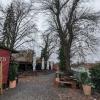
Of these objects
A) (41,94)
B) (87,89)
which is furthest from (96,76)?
(41,94)

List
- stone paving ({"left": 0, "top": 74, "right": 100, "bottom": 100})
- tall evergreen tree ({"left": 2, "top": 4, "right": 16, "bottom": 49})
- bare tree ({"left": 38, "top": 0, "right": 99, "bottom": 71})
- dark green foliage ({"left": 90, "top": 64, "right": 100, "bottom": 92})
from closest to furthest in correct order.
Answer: stone paving ({"left": 0, "top": 74, "right": 100, "bottom": 100})
dark green foliage ({"left": 90, "top": 64, "right": 100, "bottom": 92})
bare tree ({"left": 38, "top": 0, "right": 99, "bottom": 71})
tall evergreen tree ({"left": 2, "top": 4, "right": 16, "bottom": 49})

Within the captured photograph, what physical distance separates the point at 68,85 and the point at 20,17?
2682 centimetres

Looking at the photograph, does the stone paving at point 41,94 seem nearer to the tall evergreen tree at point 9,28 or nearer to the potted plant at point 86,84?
the potted plant at point 86,84

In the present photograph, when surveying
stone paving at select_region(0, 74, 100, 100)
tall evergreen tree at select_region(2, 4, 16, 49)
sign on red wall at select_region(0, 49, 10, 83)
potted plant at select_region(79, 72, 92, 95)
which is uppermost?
tall evergreen tree at select_region(2, 4, 16, 49)

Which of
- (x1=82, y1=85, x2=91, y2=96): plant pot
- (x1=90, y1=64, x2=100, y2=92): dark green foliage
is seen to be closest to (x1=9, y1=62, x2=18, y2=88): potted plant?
(x1=82, y1=85, x2=91, y2=96): plant pot

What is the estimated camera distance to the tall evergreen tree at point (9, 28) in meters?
42.4

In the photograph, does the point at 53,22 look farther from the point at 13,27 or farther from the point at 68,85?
the point at 68,85

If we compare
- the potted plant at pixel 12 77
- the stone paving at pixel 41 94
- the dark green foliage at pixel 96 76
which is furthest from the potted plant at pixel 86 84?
the potted plant at pixel 12 77

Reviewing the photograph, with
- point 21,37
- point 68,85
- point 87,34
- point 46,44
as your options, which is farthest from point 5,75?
point 46,44

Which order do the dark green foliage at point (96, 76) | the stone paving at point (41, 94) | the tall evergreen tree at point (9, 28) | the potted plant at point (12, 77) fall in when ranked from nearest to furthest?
1. the stone paving at point (41, 94)
2. the potted plant at point (12, 77)
3. the dark green foliage at point (96, 76)
4. the tall evergreen tree at point (9, 28)

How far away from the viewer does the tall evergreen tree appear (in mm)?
42438

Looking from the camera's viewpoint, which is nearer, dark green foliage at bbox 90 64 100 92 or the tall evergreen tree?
dark green foliage at bbox 90 64 100 92

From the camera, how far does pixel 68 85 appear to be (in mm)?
20438

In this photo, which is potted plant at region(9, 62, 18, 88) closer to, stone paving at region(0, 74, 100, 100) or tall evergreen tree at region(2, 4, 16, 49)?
stone paving at region(0, 74, 100, 100)
